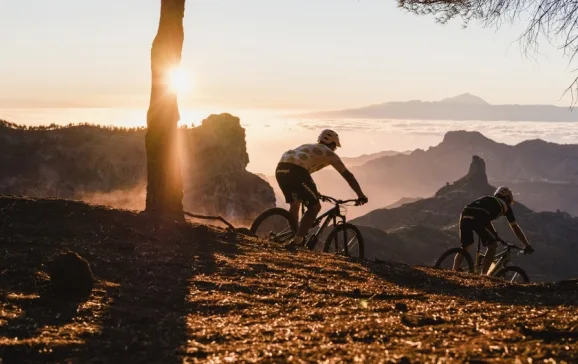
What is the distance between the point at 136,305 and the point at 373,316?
2236 mm

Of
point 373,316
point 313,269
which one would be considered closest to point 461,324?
point 373,316

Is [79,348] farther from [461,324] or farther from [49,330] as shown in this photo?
[461,324]

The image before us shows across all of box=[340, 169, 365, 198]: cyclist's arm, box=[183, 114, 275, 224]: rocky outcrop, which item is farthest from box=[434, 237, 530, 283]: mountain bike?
box=[183, 114, 275, 224]: rocky outcrop

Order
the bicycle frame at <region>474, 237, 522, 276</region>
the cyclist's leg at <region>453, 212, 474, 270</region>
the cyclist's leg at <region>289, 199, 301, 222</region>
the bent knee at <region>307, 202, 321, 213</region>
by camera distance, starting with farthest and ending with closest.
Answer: the bicycle frame at <region>474, 237, 522, 276</region> → the cyclist's leg at <region>453, 212, 474, 270</region> → the cyclist's leg at <region>289, 199, 301, 222</region> → the bent knee at <region>307, 202, 321, 213</region>

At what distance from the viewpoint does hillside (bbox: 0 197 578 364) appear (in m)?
3.96

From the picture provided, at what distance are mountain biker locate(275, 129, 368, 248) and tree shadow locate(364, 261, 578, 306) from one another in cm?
162

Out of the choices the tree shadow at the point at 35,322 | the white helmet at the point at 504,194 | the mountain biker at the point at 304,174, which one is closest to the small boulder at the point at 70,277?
the tree shadow at the point at 35,322

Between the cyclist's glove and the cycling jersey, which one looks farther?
the cyclist's glove

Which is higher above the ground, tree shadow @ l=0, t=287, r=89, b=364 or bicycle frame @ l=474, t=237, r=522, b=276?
tree shadow @ l=0, t=287, r=89, b=364

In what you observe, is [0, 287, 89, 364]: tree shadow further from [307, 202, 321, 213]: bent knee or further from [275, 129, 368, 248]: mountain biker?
[307, 202, 321, 213]: bent knee

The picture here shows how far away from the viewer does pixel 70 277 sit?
5633mm

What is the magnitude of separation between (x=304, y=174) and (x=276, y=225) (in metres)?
1.98

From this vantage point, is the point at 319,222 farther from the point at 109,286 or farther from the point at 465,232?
the point at 109,286

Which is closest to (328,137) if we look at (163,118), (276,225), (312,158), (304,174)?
(312,158)
